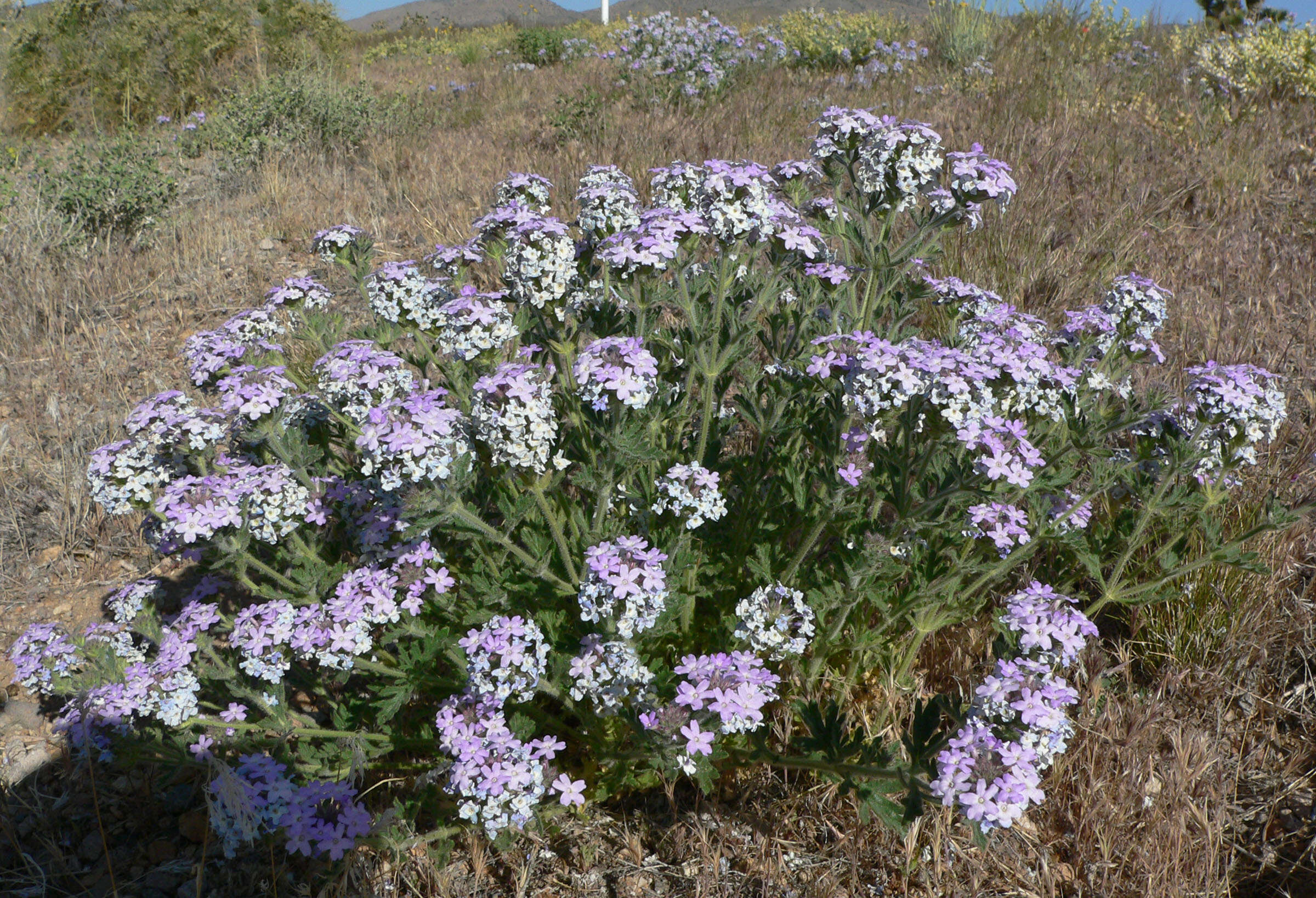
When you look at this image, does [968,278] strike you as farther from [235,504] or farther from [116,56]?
[116,56]

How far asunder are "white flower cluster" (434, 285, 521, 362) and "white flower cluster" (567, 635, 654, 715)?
1086 millimetres

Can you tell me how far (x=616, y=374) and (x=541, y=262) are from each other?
695 mm

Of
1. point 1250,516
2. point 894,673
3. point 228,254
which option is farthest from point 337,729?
point 228,254

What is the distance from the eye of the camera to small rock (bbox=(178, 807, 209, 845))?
3.09 meters

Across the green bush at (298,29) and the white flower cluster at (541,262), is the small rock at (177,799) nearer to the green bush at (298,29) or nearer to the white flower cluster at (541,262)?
the white flower cluster at (541,262)

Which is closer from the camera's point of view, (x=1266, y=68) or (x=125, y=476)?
(x=125, y=476)

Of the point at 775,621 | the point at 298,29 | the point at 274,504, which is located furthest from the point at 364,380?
the point at 298,29

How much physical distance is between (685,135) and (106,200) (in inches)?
220

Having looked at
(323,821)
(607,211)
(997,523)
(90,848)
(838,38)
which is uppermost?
(838,38)

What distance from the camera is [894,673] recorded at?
123 inches

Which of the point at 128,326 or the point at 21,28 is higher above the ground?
the point at 21,28

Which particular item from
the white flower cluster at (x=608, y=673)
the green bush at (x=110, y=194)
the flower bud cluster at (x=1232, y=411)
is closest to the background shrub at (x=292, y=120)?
the green bush at (x=110, y=194)

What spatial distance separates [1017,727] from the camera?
2150 mm

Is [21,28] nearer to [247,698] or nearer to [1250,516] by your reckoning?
[247,698]
